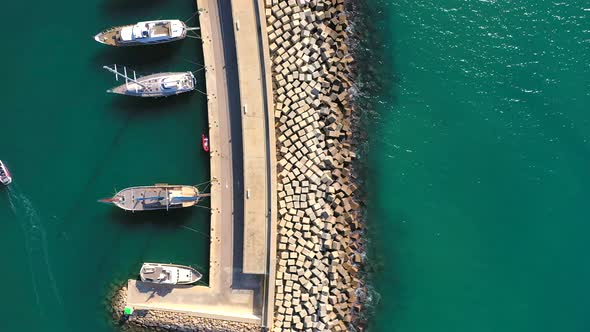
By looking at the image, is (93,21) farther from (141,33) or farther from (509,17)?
(509,17)

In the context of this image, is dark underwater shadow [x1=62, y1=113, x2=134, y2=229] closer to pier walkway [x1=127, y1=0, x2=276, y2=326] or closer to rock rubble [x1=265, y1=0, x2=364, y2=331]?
pier walkway [x1=127, y1=0, x2=276, y2=326]

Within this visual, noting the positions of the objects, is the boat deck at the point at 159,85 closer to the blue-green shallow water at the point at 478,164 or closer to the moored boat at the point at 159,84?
the moored boat at the point at 159,84

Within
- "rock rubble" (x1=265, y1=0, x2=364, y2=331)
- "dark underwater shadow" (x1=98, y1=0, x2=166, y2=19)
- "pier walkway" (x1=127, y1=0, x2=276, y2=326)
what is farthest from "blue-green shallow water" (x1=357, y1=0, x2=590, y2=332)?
"dark underwater shadow" (x1=98, y1=0, x2=166, y2=19)

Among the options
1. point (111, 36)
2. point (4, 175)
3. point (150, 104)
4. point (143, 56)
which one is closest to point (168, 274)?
point (150, 104)

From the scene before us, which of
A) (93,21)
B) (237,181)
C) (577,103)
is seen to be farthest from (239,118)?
(577,103)

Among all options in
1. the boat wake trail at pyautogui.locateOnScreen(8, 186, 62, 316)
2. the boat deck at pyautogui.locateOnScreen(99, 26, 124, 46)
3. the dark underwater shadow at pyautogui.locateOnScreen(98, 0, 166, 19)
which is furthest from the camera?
the boat wake trail at pyautogui.locateOnScreen(8, 186, 62, 316)

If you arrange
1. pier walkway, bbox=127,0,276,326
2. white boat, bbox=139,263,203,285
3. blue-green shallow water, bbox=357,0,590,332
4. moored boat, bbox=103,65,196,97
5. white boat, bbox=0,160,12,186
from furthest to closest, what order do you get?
white boat, bbox=0,160,12,186, blue-green shallow water, bbox=357,0,590,332, moored boat, bbox=103,65,196,97, white boat, bbox=139,263,203,285, pier walkway, bbox=127,0,276,326
